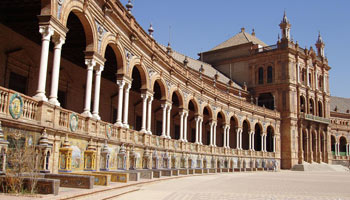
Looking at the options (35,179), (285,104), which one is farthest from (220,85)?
(35,179)

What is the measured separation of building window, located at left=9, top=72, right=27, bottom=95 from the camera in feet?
55.8

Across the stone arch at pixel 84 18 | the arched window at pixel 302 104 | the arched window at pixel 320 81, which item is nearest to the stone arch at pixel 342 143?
the arched window at pixel 320 81

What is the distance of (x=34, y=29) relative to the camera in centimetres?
1689

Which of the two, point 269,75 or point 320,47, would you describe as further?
point 320,47

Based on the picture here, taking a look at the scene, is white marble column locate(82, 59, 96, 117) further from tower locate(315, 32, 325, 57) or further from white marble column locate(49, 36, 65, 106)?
tower locate(315, 32, 325, 57)

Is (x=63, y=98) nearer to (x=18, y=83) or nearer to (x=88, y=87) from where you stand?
(x=18, y=83)

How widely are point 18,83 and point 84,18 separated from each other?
4984mm

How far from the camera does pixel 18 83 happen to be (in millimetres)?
17500

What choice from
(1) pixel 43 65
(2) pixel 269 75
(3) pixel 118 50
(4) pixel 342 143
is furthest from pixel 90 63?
(4) pixel 342 143

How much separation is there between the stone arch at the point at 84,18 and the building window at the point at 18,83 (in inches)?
157

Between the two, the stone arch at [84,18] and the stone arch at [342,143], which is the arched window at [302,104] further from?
the stone arch at [84,18]

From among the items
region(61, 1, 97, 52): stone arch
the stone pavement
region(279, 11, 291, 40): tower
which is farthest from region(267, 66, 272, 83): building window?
region(61, 1, 97, 52): stone arch

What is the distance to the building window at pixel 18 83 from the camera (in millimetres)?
17022

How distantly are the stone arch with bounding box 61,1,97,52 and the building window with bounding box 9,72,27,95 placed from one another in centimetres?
399
